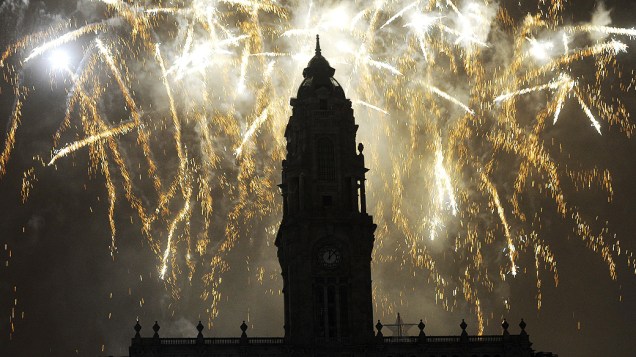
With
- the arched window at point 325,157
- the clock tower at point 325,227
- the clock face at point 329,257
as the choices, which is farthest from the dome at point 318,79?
the clock face at point 329,257

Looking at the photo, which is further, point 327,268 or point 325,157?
point 325,157

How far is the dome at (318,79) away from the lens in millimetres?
126250

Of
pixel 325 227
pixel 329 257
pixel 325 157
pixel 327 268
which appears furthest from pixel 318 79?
pixel 327 268

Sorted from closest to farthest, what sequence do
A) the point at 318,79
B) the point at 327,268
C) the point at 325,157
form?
the point at 327,268, the point at 325,157, the point at 318,79

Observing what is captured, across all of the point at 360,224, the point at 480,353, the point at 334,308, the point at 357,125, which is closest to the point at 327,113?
the point at 357,125

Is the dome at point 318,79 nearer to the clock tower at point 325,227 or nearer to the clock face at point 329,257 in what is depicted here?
the clock tower at point 325,227

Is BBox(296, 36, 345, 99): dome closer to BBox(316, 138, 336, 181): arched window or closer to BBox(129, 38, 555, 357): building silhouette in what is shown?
BBox(129, 38, 555, 357): building silhouette

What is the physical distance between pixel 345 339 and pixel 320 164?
17676 mm

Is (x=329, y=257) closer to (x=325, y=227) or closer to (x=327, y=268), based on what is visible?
(x=327, y=268)

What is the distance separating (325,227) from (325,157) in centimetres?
Answer: 743

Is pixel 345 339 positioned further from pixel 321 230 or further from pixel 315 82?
pixel 315 82

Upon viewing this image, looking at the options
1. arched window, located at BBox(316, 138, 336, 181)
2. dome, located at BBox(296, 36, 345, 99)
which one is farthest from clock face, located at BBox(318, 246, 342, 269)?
dome, located at BBox(296, 36, 345, 99)

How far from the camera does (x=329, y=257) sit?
12231 centimetres

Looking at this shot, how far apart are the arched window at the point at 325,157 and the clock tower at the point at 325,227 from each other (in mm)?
100
